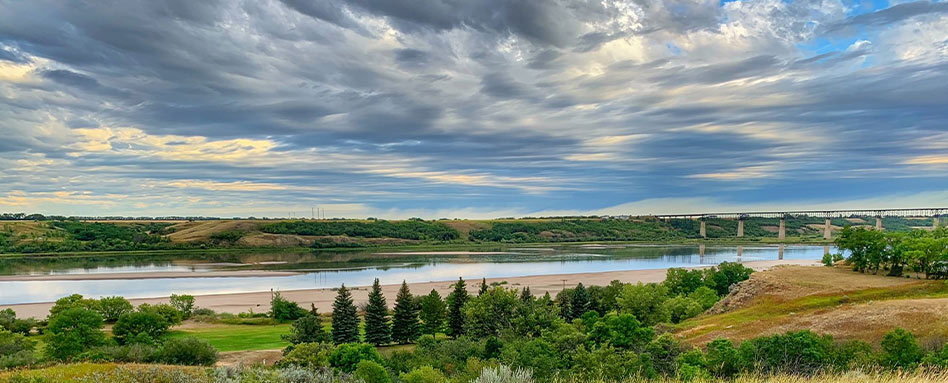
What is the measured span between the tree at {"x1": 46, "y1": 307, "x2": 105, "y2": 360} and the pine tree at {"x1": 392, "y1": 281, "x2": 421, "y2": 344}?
17778 millimetres

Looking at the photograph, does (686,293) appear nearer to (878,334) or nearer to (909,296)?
(909,296)

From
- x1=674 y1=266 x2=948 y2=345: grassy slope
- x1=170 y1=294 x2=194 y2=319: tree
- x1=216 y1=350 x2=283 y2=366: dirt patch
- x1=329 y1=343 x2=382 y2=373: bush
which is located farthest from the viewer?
x1=170 y1=294 x2=194 y2=319: tree

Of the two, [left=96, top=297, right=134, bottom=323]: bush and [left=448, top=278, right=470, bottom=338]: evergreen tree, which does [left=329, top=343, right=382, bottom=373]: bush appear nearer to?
[left=448, top=278, right=470, bottom=338]: evergreen tree

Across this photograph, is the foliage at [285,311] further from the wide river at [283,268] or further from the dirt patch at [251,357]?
the wide river at [283,268]

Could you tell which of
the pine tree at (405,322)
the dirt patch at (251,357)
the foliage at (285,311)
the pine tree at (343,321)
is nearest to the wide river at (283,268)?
the foliage at (285,311)

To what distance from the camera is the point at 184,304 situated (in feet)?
159

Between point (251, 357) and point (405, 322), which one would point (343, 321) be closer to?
point (405, 322)

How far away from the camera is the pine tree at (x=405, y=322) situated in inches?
1542

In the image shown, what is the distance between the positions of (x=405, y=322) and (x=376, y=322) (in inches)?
91.6

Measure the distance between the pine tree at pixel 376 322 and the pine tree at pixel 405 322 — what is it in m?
0.71

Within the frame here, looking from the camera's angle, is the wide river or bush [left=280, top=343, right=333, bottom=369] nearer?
bush [left=280, top=343, right=333, bottom=369]

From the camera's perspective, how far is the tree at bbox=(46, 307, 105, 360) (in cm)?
3222

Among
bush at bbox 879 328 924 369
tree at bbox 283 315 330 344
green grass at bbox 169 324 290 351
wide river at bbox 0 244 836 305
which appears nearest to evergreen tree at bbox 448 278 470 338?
tree at bbox 283 315 330 344

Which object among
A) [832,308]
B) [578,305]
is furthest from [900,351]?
[578,305]
